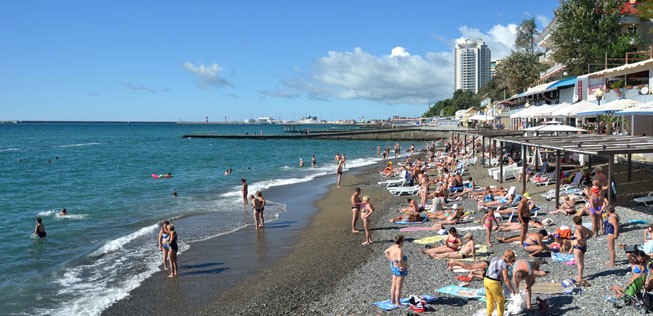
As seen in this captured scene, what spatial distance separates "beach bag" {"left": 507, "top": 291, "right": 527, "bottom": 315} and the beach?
0.45 metres

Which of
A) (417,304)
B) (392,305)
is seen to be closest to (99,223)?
(392,305)

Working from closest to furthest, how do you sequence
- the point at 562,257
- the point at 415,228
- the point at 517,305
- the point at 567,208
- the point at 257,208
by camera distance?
the point at 517,305 → the point at 562,257 → the point at 567,208 → the point at 415,228 → the point at 257,208

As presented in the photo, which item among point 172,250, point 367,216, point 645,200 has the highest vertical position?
point 645,200

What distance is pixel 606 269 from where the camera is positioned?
373 inches

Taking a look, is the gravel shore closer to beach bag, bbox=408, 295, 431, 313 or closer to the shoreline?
beach bag, bbox=408, 295, 431, 313

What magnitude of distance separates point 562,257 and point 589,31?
3218 centimetres

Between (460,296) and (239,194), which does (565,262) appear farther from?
(239,194)

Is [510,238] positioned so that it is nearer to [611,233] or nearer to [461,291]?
[611,233]

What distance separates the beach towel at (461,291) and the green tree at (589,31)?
3226 centimetres

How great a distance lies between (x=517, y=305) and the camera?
8.02 metres

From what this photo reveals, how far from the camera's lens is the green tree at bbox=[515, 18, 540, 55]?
6361 centimetres

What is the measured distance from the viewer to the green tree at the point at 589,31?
36938mm

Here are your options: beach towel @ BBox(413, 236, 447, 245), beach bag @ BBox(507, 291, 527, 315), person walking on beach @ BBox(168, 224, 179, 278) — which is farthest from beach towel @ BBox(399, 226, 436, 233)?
A: beach bag @ BBox(507, 291, 527, 315)

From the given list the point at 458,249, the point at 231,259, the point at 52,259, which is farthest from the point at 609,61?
the point at 52,259
